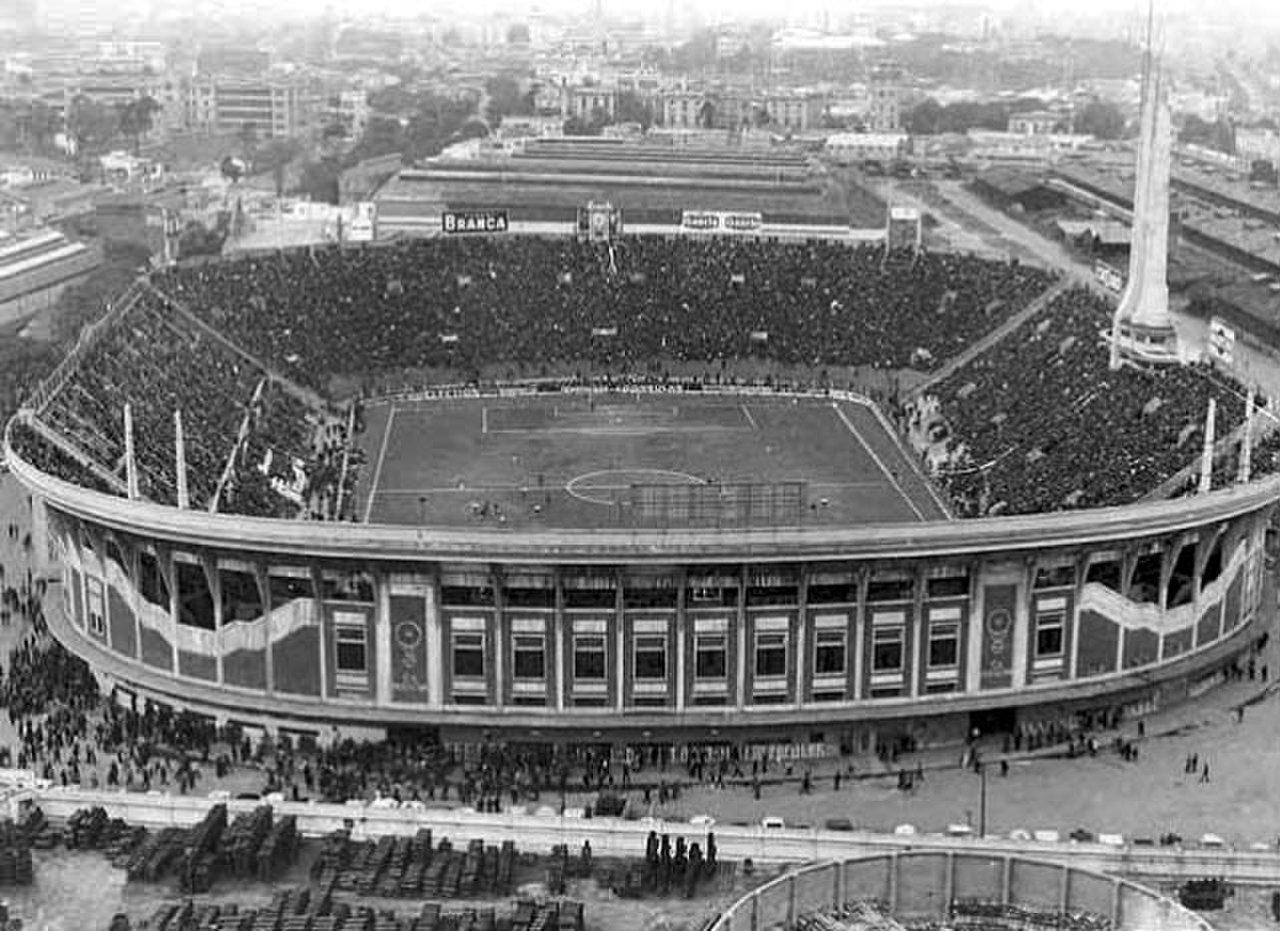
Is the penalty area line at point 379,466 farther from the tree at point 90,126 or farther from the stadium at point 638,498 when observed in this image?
the tree at point 90,126

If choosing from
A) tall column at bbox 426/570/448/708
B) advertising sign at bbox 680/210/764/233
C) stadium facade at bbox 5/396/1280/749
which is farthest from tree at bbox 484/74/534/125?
tall column at bbox 426/570/448/708

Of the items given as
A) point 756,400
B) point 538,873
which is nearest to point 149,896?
point 538,873

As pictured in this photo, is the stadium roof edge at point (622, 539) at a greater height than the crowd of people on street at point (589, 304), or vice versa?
the stadium roof edge at point (622, 539)

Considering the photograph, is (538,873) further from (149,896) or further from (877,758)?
(877,758)

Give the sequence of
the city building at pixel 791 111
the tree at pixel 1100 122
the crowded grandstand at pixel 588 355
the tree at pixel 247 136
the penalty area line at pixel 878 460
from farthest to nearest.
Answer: the city building at pixel 791 111 < the tree at pixel 1100 122 < the tree at pixel 247 136 < the penalty area line at pixel 878 460 < the crowded grandstand at pixel 588 355

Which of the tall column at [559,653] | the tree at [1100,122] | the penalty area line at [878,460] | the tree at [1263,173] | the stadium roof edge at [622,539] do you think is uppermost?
the stadium roof edge at [622,539]

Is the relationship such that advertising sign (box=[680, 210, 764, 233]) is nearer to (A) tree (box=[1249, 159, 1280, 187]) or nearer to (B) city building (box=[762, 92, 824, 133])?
(A) tree (box=[1249, 159, 1280, 187])

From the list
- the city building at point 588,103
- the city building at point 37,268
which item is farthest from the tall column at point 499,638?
the city building at point 588,103

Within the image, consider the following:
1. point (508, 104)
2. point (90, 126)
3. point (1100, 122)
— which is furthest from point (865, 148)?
point (90, 126)
